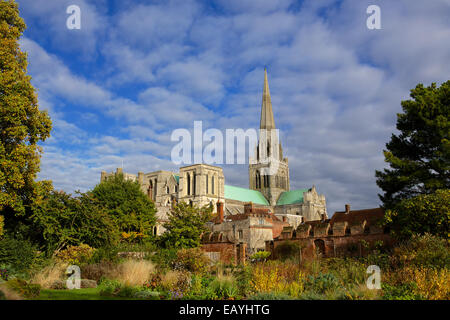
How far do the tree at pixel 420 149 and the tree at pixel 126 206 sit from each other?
22653mm

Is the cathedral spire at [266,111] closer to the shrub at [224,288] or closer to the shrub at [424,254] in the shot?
the shrub at [424,254]

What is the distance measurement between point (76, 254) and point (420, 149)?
73.8 feet

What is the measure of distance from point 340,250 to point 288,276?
616 inches

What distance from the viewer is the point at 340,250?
93.7 ft

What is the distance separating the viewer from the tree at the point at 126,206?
37219 millimetres

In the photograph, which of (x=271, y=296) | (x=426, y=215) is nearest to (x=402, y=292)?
(x=271, y=296)

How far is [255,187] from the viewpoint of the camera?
11294 centimetres

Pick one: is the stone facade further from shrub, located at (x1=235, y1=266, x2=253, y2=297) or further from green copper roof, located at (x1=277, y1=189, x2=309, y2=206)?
green copper roof, located at (x1=277, y1=189, x2=309, y2=206)

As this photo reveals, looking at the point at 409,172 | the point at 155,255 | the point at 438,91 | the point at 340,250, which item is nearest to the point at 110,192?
the point at 155,255

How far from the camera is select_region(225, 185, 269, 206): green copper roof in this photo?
100m

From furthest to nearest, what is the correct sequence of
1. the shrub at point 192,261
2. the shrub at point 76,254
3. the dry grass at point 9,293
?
the shrub at point 76,254 → the shrub at point 192,261 → the dry grass at point 9,293

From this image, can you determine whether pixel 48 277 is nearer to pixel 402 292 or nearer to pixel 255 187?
pixel 402 292

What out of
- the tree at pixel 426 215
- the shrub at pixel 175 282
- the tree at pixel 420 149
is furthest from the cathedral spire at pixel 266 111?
the shrub at pixel 175 282
